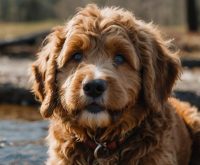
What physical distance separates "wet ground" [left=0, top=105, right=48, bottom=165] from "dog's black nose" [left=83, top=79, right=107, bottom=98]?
96.5 inches

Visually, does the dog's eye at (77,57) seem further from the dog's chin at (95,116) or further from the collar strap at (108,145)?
the collar strap at (108,145)

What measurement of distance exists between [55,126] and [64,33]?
107cm

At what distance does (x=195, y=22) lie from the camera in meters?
37.1

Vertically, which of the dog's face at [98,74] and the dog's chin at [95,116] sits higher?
the dog's face at [98,74]

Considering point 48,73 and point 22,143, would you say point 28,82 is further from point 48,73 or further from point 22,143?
point 48,73

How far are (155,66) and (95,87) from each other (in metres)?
1.18

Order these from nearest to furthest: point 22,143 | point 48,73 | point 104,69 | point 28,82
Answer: point 104,69, point 48,73, point 22,143, point 28,82

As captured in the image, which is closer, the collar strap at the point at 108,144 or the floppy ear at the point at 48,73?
the collar strap at the point at 108,144

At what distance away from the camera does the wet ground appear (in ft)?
29.4

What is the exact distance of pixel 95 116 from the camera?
6.78 metres

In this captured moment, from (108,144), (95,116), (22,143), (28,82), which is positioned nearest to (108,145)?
(108,144)

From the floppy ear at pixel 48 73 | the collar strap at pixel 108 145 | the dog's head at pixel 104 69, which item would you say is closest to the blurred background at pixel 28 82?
the floppy ear at pixel 48 73

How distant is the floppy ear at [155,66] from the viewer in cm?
733

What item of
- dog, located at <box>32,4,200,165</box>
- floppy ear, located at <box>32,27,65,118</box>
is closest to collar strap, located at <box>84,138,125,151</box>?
dog, located at <box>32,4,200,165</box>
